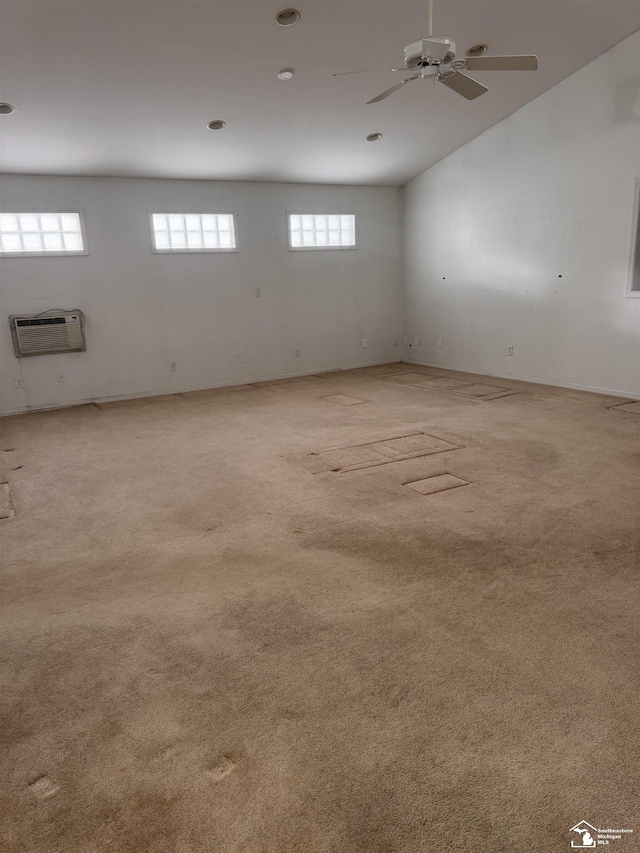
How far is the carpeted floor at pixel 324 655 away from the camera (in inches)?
55.9

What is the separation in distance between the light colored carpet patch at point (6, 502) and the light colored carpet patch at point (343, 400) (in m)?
3.36

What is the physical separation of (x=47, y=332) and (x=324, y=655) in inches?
224

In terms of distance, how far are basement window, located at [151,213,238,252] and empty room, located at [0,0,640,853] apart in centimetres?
5

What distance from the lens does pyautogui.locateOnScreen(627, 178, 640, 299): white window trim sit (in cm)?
541

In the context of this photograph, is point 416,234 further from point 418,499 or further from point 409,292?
point 418,499

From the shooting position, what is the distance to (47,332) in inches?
249

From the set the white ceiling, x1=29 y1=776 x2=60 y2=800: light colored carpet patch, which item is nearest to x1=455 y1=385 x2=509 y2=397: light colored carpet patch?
the white ceiling

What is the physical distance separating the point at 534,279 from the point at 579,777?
6.09 m

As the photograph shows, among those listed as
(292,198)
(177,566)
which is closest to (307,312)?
(292,198)

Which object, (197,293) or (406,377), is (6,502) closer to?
(197,293)

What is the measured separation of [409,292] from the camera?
8648mm

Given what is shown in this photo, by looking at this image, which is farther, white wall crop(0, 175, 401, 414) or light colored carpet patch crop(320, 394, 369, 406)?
white wall crop(0, 175, 401, 414)

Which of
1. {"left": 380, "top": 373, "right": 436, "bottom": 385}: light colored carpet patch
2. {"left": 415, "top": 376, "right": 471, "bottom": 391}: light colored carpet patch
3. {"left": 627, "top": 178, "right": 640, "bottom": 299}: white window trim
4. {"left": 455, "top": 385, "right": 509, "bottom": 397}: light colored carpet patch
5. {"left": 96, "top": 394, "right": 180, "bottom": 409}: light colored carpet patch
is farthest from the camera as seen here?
{"left": 380, "top": 373, "right": 436, "bottom": 385}: light colored carpet patch

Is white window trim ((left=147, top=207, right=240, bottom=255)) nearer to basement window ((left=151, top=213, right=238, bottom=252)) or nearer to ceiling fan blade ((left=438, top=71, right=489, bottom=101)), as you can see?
basement window ((left=151, top=213, right=238, bottom=252))
